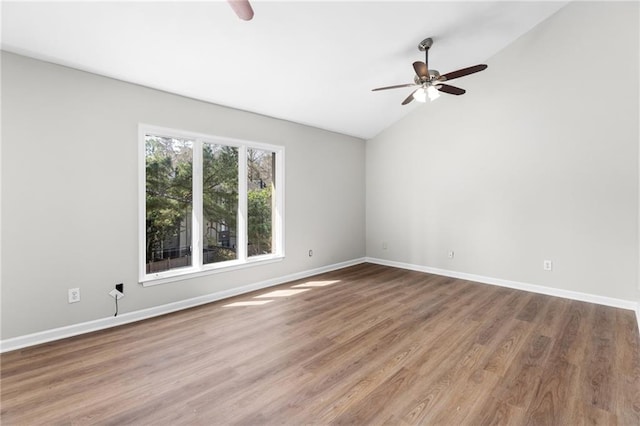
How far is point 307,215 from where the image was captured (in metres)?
4.83

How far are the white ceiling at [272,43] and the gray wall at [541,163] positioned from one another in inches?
17.4

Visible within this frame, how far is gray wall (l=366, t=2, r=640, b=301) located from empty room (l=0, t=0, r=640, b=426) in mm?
25

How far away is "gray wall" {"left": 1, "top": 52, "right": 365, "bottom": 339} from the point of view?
8.05ft

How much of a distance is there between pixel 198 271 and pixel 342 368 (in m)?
2.18

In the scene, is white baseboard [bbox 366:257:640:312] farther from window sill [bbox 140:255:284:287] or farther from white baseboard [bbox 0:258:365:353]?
window sill [bbox 140:255:284:287]

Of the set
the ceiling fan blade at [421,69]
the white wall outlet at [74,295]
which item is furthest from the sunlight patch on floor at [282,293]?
the ceiling fan blade at [421,69]

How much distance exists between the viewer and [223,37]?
2699 mm

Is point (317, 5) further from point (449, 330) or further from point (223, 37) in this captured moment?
point (449, 330)

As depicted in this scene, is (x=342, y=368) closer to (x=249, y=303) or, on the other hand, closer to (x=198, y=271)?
(x=249, y=303)

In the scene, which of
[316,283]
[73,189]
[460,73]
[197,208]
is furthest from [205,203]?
[460,73]

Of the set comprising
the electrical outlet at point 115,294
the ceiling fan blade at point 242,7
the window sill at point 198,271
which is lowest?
the electrical outlet at point 115,294

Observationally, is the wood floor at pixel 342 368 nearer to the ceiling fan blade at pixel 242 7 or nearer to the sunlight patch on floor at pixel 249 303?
the sunlight patch on floor at pixel 249 303

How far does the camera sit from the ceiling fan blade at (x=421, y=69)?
2904 millimetres

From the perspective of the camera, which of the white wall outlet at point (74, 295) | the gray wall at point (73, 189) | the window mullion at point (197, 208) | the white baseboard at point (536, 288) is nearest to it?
the gray wall at point (73, 189)
